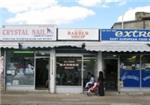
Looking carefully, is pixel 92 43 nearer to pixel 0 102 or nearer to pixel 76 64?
pixel 76 64

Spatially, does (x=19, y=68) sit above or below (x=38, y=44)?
below

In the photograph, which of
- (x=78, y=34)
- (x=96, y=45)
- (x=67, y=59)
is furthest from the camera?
(x=67, y=59)

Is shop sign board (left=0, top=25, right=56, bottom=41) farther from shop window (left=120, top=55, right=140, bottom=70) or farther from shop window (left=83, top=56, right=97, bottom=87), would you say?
shop window (left=120, top=55, right=140, bottom=70)

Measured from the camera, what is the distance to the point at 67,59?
3186cm

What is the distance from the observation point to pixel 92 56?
3209 cm

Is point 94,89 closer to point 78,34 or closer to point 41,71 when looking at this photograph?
point 78,34

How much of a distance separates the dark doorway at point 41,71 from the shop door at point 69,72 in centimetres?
82

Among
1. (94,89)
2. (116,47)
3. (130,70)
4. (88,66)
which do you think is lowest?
(94,89)

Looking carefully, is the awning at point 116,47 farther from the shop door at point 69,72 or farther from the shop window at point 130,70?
the shop door at point 69,72

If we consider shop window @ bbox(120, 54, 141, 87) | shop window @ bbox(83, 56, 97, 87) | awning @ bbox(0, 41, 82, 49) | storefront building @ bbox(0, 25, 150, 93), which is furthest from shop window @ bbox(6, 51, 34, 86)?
shop window @ bbox(120, 54, 141, 87)

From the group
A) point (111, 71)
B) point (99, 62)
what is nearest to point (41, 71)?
point (99, 62)

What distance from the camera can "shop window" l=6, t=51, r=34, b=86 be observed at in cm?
3203

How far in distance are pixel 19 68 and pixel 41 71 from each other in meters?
1.55

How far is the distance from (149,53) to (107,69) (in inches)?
120
